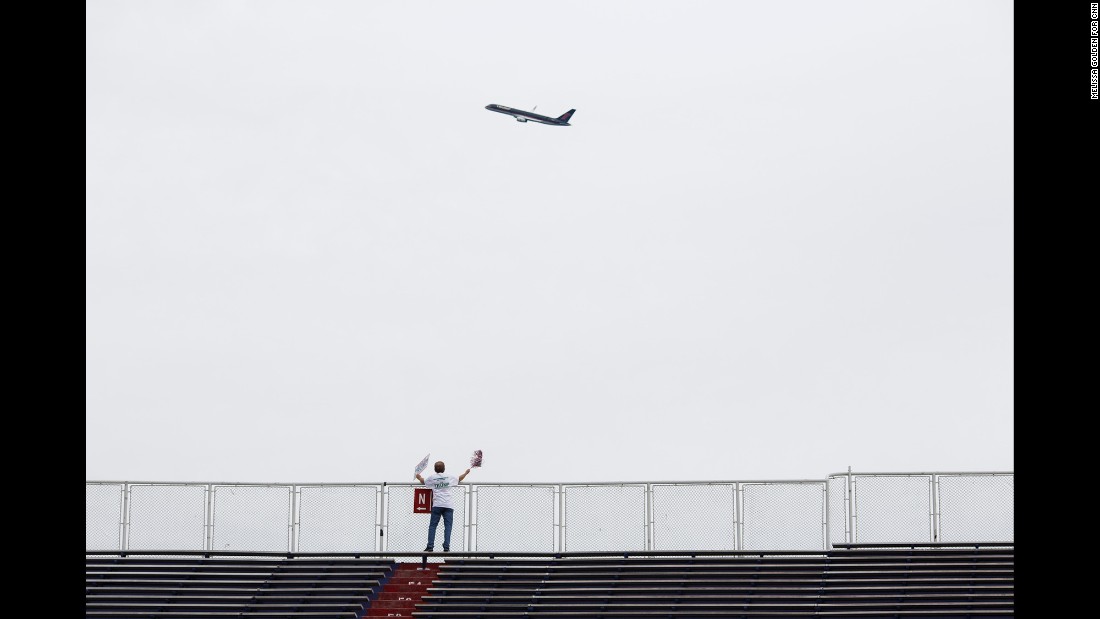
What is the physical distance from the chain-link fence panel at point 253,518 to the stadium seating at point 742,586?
3.33 metres

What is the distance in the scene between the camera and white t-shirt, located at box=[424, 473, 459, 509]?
85.9 ft

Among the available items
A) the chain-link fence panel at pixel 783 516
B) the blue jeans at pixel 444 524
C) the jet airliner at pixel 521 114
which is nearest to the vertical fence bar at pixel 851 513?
the chain-link fence panel at pixel 783 516

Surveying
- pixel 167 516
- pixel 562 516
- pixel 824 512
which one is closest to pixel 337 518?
pixel 167 516

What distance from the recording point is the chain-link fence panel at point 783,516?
2530cm

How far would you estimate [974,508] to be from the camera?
979 inches

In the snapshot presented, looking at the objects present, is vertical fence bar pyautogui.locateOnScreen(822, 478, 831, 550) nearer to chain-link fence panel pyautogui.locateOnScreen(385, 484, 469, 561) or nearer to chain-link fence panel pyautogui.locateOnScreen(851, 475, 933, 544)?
chain-link fence panel pyautogui.locateOnScreen(851, 475, 933, 544)

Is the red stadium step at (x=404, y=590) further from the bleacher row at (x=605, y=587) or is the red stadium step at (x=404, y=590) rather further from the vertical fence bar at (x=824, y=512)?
the vertical fence bar at (x=824, y=512)


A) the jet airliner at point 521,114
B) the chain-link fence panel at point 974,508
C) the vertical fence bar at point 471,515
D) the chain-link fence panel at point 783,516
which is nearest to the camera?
the chain-link fence panel at point 974,508

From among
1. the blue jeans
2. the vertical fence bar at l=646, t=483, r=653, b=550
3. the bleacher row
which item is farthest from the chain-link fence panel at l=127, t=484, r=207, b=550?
the vertical fence bar at l=646, t=483, r=653, b=550

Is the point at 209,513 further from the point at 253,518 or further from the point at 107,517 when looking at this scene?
the point at 107,517
